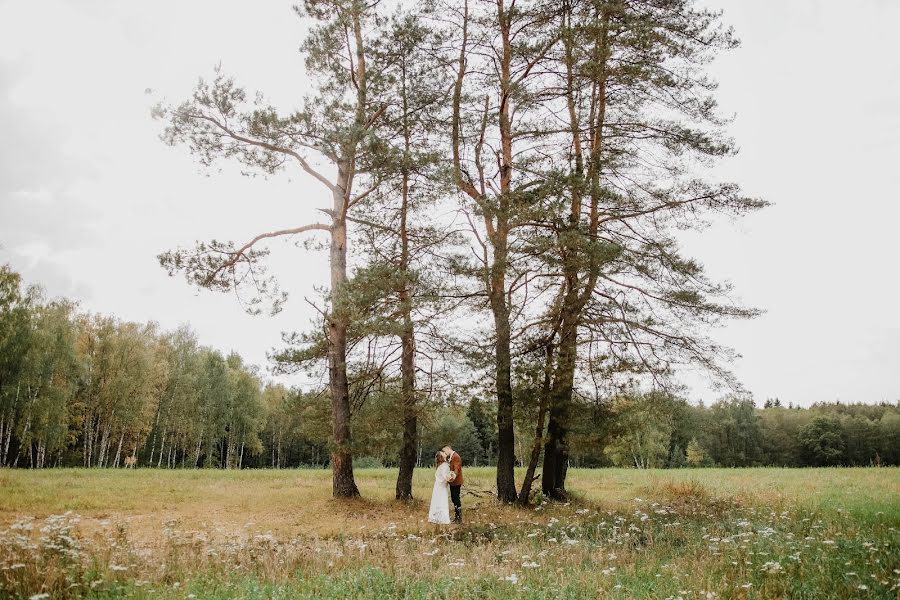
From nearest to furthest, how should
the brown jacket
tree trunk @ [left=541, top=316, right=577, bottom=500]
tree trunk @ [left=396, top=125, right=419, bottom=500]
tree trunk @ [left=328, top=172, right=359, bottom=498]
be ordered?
1. tree trunk @ [left=541, top=316, right=577, bottom=500]
2. the brown jacket
3. tree trunk @ [left=396, top=125, right=419, bottom=500]
4. tree trunk @ [left=328, top=172, right=359, bottom=498]

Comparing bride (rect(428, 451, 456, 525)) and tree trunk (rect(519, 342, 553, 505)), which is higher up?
tree trunk (rect(519, 342, 553, 505))

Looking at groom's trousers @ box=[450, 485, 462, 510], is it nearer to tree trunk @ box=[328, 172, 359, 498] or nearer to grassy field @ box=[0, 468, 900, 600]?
grassy field @ box=[0, 468, 900, 600]

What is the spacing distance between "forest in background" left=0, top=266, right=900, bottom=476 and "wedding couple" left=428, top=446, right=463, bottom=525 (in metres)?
1.01

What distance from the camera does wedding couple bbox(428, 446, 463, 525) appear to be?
12148mm

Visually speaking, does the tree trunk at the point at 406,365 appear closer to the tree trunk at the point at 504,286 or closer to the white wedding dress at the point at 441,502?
the white wedding dress at the point at 441,502

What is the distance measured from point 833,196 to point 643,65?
326 inches

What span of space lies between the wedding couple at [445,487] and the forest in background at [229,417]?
1008 mm

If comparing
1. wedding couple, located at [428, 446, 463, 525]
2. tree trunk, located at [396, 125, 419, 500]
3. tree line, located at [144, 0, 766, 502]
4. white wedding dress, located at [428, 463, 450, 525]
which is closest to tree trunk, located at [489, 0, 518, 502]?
tree line, located at [144, 0, 766, 502]

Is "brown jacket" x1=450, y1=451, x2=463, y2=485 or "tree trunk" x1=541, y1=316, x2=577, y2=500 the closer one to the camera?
"tree trunk" x1=541, y1=316, x2=577, y2=500

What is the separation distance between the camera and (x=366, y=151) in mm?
13258

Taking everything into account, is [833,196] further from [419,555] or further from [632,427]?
[419,555]

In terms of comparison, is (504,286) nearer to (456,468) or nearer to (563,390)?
(563,390)

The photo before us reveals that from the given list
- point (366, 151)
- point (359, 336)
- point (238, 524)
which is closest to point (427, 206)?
point (366, 151)

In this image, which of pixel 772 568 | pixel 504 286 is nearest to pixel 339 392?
pixel 504 286
